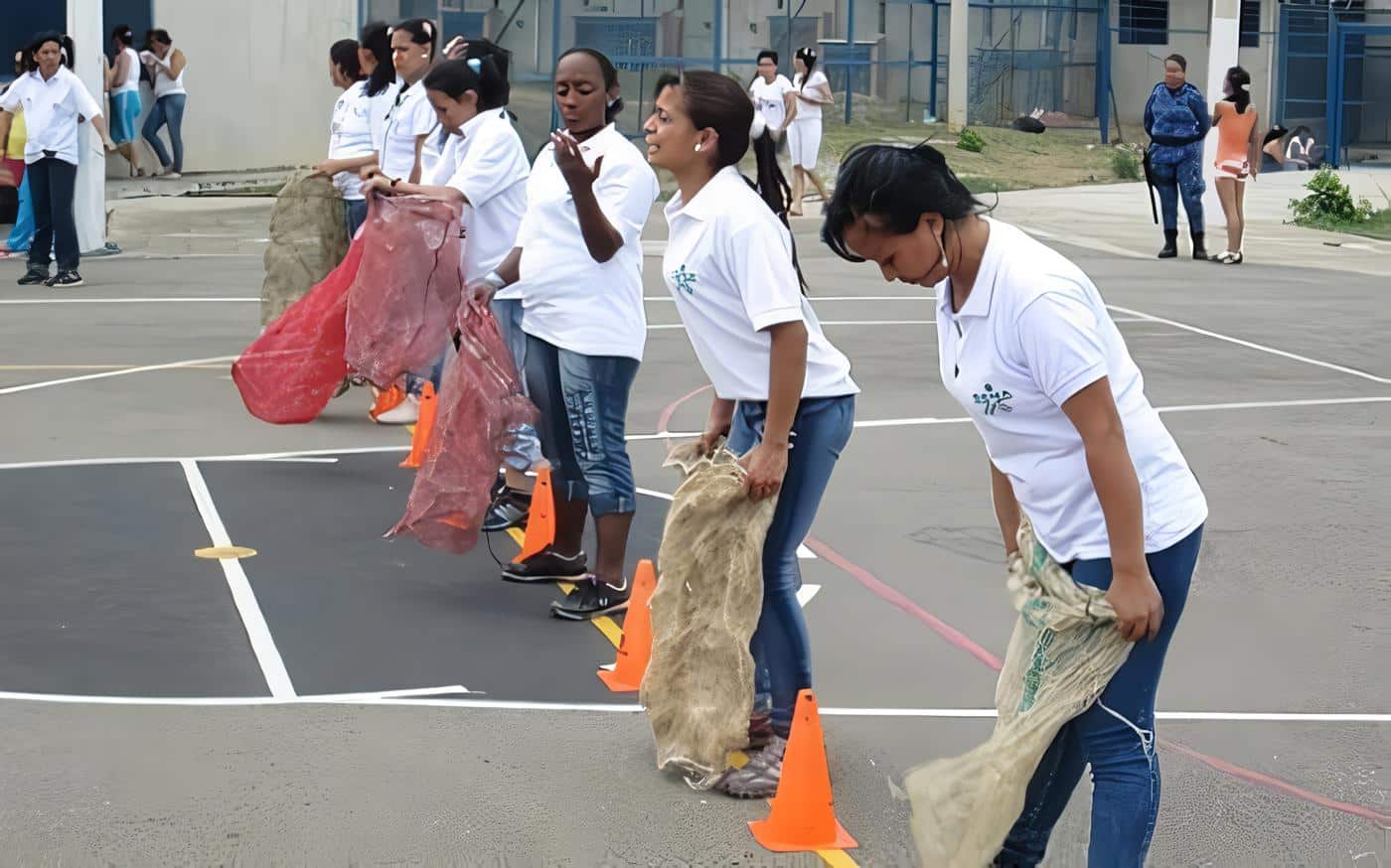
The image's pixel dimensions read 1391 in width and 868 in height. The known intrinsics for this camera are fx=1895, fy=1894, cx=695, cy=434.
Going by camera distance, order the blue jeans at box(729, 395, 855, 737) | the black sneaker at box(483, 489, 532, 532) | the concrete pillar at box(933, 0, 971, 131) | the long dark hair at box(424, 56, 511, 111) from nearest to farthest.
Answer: the blue jeans at box(729, 395, 855, 737), the long dark hair at box(424, 56, 511, 111), the black sneaker at box(483, 489, 532, 532), the concrete pillar at box(933, 0, 971, 131)

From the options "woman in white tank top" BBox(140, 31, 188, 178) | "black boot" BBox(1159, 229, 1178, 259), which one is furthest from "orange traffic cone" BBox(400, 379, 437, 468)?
"woman in white tank top" BBox(140, 31, 188, 178)

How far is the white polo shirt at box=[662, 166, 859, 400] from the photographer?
16.7 feet

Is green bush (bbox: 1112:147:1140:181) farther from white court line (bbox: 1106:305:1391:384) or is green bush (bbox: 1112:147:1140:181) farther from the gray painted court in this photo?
the gray painted court

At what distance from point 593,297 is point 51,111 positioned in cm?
1113

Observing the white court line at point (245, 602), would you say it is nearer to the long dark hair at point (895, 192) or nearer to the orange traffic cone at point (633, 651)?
the orange traffic cone at point (633, 651)

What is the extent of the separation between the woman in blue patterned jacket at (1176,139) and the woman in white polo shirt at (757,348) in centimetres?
1543

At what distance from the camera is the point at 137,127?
27.6 m

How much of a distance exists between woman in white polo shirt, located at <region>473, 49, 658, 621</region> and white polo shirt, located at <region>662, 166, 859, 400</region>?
4.77 ft

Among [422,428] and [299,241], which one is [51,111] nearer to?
[299,241]

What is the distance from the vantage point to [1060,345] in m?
3.73

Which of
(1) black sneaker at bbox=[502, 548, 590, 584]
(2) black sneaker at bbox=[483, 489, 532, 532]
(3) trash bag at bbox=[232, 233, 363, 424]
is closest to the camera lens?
(1) black sneaker at bbox=[502, 548, 590, 584]

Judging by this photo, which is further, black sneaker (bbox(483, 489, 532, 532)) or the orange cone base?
black sneaker (bbox(483, 489, 532, 532))

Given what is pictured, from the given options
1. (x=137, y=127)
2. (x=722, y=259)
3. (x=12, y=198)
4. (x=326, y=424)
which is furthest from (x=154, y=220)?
(x=722, y=259)

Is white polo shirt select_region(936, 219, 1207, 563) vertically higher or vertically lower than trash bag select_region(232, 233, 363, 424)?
higher
